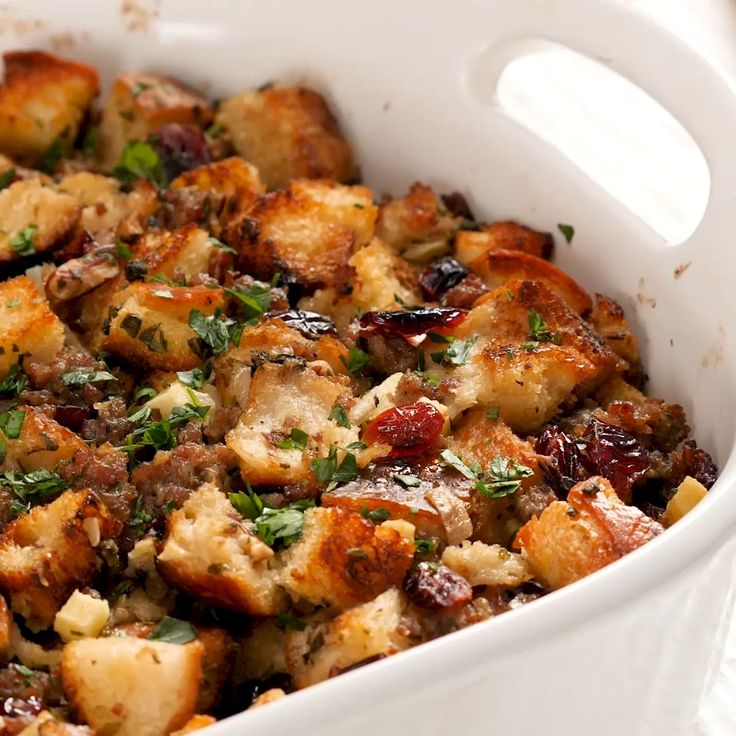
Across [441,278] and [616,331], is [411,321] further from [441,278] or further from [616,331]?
[616,331]

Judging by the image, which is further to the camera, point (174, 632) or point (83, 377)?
point (83, 377)

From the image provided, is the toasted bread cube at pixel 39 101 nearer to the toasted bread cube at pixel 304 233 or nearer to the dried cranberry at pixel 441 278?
the toasted bread cube at pixel 304 233

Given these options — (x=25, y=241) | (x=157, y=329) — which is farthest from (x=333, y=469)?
(x=25, y=241)

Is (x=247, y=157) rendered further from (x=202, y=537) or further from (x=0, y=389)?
(x=202, y=537)

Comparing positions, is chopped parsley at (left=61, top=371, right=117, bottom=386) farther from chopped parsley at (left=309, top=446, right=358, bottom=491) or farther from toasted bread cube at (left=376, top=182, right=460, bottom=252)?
toasted bread cube at (left=376, top=182, right=460, bottom=252)

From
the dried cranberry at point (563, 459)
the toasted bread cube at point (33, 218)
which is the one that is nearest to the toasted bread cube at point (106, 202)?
the toasted bread cube at point (33, 218)

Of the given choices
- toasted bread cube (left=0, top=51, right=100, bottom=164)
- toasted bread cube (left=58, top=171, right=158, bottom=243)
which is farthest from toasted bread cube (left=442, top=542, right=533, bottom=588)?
toasted bread cube (left=0, top=51, right=100, bottom=164)
